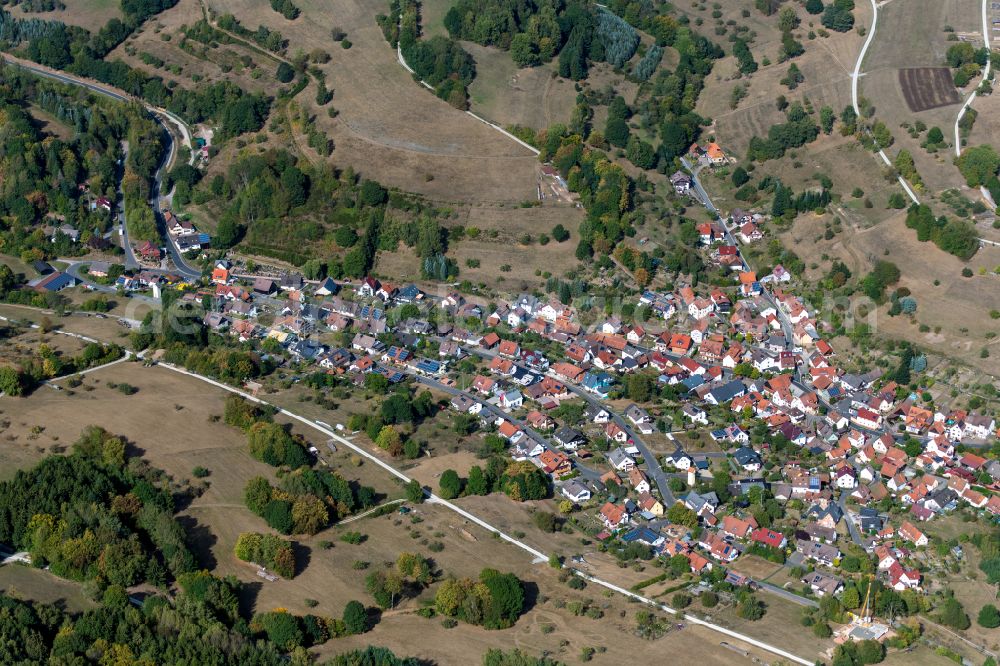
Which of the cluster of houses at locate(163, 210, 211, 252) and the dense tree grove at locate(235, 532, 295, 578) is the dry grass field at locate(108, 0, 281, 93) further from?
the dense tree grove at locate(235, 532, 295, 578)

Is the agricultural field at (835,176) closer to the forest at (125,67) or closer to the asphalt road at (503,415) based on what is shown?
the asphalt road at (503,415)

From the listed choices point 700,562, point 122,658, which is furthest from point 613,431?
point 122,658

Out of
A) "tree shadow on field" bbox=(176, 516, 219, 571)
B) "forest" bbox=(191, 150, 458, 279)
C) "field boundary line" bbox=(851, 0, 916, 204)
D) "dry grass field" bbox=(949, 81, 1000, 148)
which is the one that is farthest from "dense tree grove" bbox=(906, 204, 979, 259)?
"tree shadow on field" bbox=(176, 516, 219, 571)

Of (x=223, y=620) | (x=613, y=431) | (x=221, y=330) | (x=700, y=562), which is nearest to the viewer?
(x=223, y=620)

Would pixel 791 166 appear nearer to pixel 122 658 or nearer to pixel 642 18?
pixel 642 18

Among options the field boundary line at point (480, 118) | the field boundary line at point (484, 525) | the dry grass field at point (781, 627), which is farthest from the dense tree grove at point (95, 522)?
the field boundary line at point (480, 118)

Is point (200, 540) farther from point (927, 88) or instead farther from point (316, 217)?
point (927, 88)
